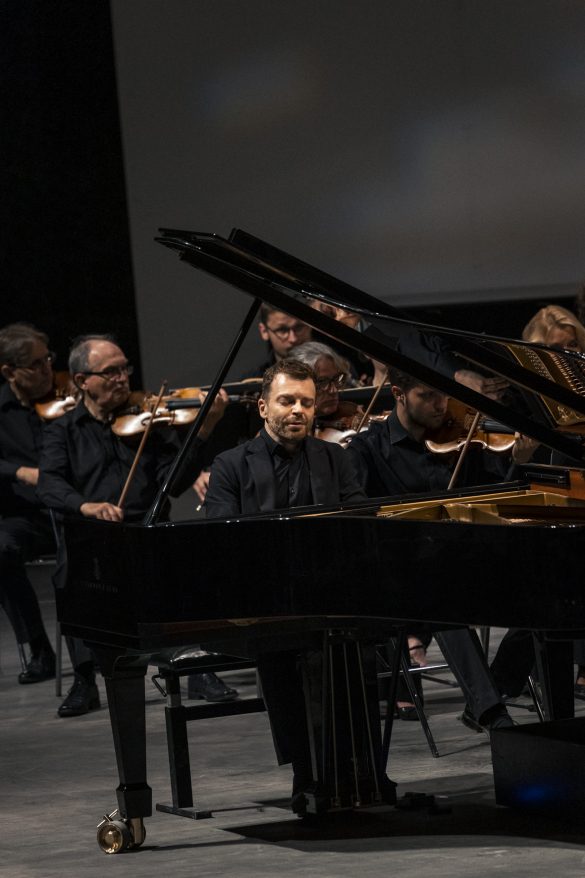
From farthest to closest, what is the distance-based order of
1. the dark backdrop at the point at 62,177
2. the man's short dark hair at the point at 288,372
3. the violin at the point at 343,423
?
1. the dark backdrop at the point at 62,177
2. the violin at the point at 343,423
3. the man's short dark hair at the point at 288,372

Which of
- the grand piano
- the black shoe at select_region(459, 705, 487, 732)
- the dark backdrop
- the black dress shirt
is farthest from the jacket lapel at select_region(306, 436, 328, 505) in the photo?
the dark backdrop

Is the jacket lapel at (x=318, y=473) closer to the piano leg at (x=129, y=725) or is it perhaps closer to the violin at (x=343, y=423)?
the piano leg at (x=129, y=725)

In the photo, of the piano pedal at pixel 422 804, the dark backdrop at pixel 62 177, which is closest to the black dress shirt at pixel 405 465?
the piano pedal at pixel 422 804

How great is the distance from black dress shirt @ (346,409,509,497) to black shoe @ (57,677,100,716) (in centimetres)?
116

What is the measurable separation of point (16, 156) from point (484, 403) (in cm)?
505

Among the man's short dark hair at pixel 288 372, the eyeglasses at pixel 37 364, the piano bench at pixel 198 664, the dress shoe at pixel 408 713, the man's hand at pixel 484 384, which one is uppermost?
the eyeglasses at pixel 37 364

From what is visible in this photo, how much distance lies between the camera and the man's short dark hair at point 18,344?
557 centimetres

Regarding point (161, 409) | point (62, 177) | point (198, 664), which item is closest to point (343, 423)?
point (161, 409)

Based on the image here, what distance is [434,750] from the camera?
3953 millimetres

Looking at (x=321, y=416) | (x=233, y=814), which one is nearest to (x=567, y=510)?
(x=233, y=814)

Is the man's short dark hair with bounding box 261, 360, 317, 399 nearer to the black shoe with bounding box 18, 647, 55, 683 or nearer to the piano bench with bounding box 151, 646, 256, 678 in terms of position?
the piano bench with bounding box 151, 646, 256, 678

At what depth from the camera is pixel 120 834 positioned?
3.24 m

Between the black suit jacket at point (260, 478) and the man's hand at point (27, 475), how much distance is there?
73.2 inches

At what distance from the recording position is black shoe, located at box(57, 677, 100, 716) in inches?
190
